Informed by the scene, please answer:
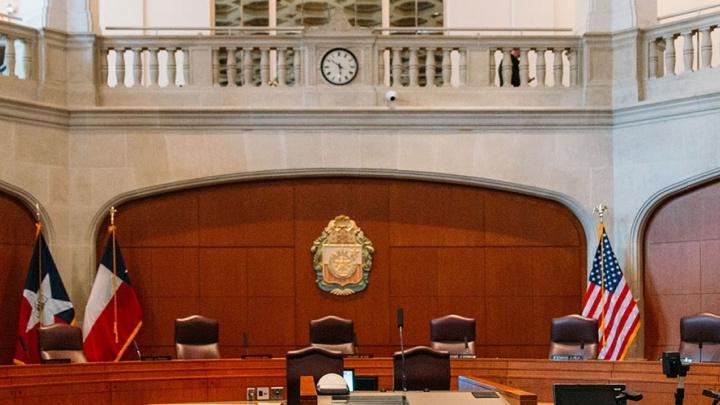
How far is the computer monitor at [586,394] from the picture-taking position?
765cm

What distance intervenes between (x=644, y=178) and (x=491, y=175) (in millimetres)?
1625

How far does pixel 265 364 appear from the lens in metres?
11.2

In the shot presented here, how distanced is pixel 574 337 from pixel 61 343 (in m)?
4.99

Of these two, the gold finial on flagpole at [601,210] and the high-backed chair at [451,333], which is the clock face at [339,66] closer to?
the high-backed chair at [451,333]

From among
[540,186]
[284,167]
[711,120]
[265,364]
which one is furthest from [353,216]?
[711,120]

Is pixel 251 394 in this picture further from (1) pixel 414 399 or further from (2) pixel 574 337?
(1) pixel 414 399

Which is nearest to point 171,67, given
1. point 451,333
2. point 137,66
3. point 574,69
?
point 137,66

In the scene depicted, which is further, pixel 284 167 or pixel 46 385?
pixel 284 167

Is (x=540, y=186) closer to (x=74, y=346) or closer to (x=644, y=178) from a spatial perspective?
(x=644, y=178)

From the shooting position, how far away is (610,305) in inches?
507

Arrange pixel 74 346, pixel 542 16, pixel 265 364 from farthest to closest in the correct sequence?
pixel 542 16
pixel 74 346
pixel 265 364

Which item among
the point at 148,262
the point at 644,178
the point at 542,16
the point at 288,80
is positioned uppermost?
the point at 542,16

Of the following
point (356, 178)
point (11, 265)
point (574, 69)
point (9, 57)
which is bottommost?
point (11, 265)

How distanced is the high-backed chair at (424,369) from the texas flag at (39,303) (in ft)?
13.7
